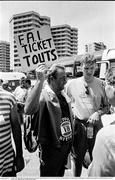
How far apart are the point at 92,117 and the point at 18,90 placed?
516 centimetres

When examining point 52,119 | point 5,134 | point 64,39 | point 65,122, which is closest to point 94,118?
point 65,122

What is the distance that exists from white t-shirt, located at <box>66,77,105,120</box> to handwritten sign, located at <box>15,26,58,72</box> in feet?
1.34

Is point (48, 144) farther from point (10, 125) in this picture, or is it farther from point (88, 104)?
point (88, 104)

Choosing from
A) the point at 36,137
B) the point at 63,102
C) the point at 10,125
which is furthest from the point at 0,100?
the point at 63,102

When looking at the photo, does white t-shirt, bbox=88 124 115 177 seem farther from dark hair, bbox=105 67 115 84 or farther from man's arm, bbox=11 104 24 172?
man's arm, bbox=11 104 24 172

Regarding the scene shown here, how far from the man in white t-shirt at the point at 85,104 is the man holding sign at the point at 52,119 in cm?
57

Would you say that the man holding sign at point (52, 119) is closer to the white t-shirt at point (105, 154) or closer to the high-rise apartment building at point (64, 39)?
the white t-shirt at point (105, 154)

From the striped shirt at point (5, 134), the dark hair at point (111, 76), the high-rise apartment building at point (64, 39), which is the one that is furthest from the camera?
the high-rise apartment building at point (64, 39)

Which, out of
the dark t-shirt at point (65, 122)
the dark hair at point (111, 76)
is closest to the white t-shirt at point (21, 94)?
the dark t-shirt at point (65, 122)

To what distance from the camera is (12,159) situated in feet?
7.52

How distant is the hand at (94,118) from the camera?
10.1 feet

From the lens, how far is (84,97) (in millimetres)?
3201

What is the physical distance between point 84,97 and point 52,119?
878 millimetres

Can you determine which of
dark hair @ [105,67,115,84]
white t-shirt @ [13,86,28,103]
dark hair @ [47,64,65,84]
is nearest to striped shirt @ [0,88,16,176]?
dark hair @ [47,64,65,84]
